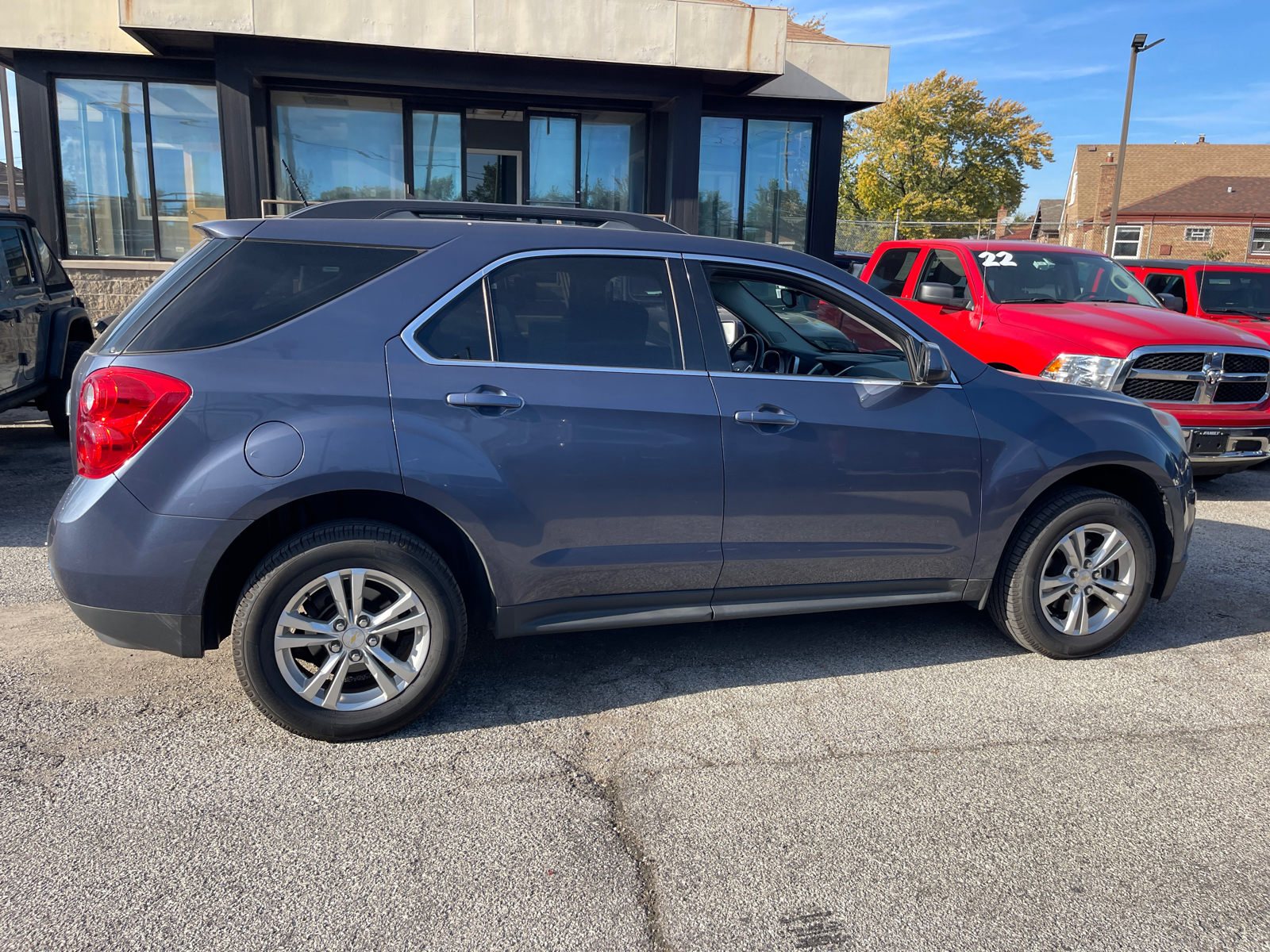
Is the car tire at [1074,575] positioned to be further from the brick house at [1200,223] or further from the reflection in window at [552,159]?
the brick house at [1200,223]

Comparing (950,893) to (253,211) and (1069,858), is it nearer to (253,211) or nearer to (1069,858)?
(1069,858)

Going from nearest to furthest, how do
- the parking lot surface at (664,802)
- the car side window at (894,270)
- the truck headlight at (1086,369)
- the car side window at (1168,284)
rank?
the parking lot surface at (664,802)
the truck headlight at (1086,369)
the car side window at (894,270)
the car side window at (1168,284)

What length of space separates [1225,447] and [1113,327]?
4.12 ft

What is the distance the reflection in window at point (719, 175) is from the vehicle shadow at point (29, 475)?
1054 cm

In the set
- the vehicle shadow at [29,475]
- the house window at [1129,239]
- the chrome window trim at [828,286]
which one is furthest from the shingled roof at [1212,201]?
the chrome window trim at [828,286]

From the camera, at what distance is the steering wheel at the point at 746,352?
387 centimetres

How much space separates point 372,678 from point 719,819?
1381 millimetres

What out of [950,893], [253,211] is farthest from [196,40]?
[950,893]

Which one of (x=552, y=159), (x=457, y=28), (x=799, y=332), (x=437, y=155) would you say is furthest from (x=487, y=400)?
(x=552, y=159)

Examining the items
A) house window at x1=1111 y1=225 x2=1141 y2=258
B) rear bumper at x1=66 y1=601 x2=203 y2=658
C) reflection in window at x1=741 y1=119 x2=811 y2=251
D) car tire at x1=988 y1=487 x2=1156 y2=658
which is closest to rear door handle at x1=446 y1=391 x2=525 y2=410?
rear bumper at x1=66 y1=601 x2=203 y2=658

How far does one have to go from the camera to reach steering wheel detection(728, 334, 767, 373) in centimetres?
387

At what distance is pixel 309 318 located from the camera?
11.0 feet

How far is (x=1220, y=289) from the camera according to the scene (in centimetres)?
1080

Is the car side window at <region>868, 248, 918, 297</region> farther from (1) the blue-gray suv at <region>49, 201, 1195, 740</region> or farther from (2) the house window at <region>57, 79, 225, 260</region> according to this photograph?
(2) the house window at <region>57, 79, 225, 260</region>
